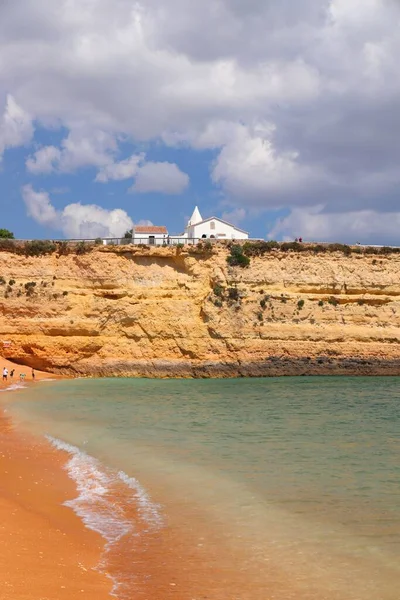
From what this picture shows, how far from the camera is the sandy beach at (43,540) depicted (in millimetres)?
6219

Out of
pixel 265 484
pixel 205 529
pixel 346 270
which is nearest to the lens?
pixel 205 529

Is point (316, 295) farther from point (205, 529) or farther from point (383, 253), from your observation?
→ point (205, 529)

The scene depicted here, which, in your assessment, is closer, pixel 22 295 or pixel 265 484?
pixel 265 484

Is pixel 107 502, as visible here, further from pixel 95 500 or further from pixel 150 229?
pixel 150 229

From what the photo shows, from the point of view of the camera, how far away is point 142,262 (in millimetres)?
38219

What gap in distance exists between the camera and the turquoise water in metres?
7.17

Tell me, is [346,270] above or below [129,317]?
above

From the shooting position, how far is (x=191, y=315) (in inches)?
1454

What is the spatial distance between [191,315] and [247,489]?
26273 millimetres

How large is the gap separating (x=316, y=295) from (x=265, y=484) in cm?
2785

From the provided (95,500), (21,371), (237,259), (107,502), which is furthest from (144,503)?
(237,259)

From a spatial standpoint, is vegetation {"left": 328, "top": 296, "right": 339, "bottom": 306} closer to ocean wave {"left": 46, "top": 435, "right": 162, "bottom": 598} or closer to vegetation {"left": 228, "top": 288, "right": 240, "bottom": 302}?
vegetation {"left": 228, "top": 288, "right": 240, "bottom": 302}

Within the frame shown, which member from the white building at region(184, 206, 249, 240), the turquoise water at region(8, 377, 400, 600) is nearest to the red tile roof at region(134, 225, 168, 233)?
the white building at region(184, 206, 249, 240)

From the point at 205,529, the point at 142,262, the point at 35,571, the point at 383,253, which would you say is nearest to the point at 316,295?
the point at 383,253
